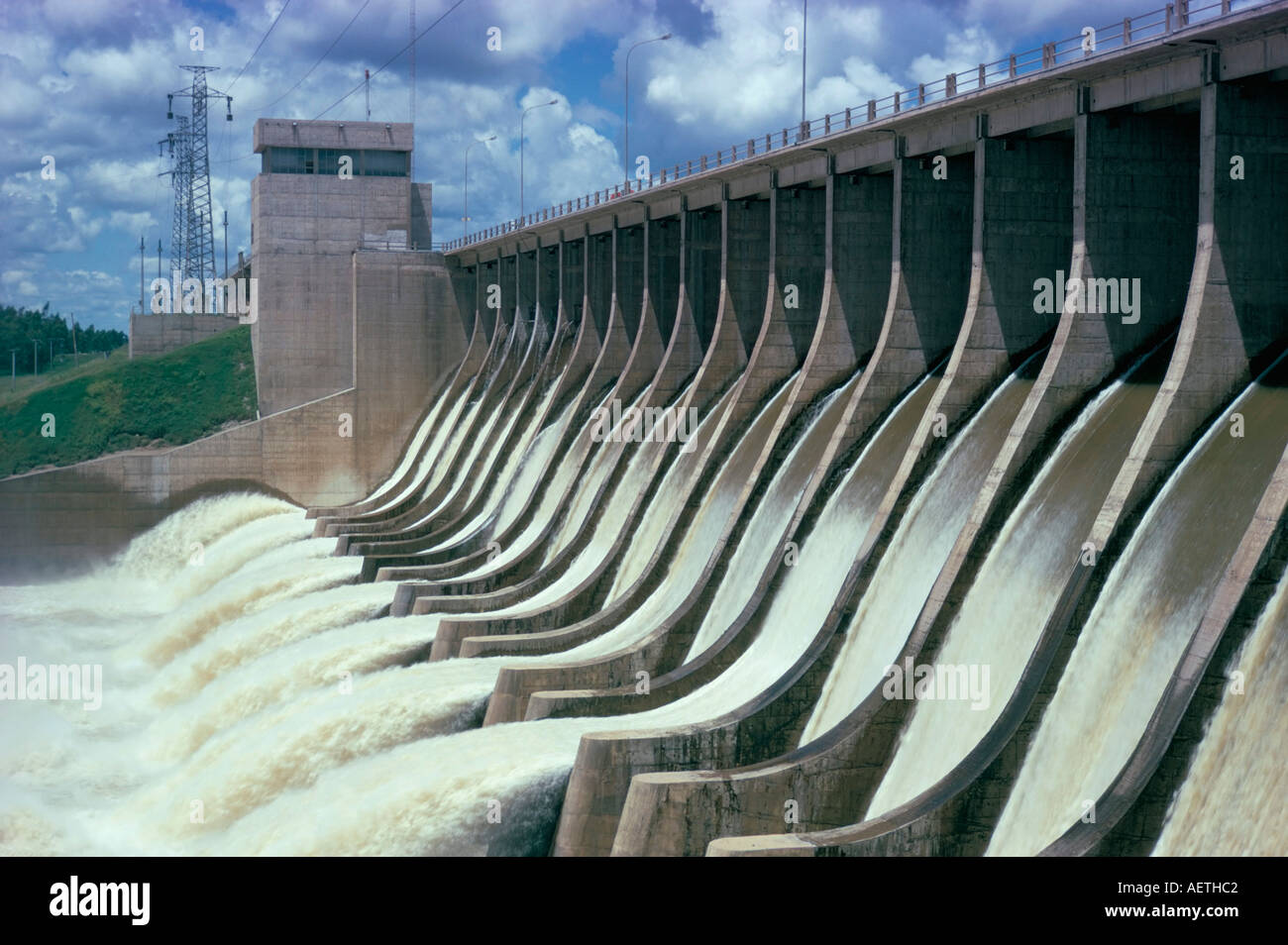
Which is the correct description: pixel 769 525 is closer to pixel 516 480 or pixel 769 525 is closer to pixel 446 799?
pixel 446 799

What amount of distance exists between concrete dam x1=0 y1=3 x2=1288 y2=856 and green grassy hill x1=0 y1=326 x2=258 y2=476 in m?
18.3

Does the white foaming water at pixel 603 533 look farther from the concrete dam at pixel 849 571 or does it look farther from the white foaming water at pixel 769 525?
the white foaming water at pixel 769 525

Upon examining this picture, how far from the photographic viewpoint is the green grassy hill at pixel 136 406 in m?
61.6

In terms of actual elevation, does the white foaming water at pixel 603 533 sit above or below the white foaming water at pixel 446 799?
above

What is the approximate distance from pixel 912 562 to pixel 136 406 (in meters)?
46.8

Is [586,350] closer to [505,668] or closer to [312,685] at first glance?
[312,685]

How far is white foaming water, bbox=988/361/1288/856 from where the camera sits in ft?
54.0

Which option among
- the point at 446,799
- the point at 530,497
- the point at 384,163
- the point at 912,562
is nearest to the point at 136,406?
the point at 384,163

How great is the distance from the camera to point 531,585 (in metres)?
34.9

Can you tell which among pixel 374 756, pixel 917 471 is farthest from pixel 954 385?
pixel 374 756

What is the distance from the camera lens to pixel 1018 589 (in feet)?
65.9

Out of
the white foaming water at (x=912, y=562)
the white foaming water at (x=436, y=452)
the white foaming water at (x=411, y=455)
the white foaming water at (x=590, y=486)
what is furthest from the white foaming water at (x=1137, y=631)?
the white foaming water at (x=411, y=455)

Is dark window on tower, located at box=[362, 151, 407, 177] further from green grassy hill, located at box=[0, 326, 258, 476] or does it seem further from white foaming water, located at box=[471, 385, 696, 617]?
white foaming water, located at box=[471, 385, 696, 617]

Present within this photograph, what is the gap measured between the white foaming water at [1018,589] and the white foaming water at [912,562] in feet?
4.41
